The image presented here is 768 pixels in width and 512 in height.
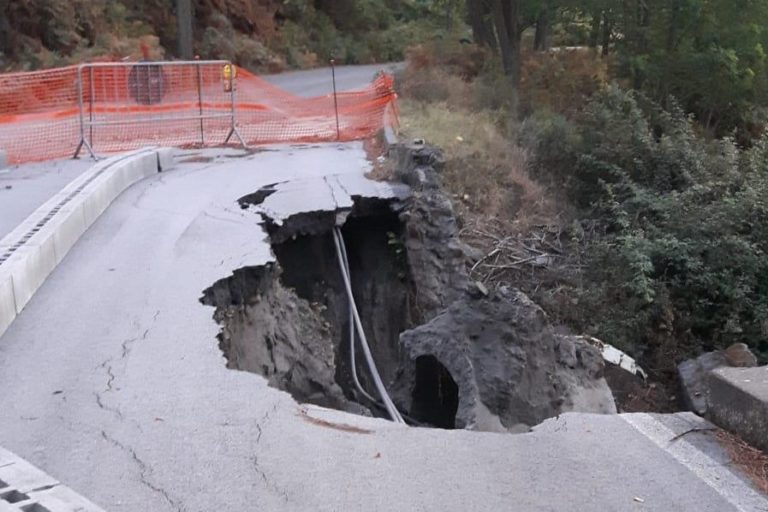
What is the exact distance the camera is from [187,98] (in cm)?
1866

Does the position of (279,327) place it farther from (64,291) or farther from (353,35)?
(353,35)

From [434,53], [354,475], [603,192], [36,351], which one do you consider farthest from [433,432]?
[434,53]

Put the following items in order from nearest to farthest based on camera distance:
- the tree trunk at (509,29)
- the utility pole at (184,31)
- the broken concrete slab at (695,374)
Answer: the broken concrete slab at (695,374), the tree trunk at (509,29), the utility pole at (184,31)

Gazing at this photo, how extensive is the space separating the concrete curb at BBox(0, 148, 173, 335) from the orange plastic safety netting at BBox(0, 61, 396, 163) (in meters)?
3.99

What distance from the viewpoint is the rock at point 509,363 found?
7.61 metres

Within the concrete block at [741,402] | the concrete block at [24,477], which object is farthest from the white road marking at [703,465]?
the concrete block at [24,477]

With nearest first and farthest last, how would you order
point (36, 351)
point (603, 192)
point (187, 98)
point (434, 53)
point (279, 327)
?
point (36, 351)
point (279, 327)
point (603, 192)
point (187, 98)
point (434, 53)

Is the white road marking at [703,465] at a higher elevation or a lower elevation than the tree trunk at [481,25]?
lower

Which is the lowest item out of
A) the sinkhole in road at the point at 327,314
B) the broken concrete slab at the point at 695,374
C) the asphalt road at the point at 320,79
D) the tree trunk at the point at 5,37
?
the broken concrete slab at the point at 695,374

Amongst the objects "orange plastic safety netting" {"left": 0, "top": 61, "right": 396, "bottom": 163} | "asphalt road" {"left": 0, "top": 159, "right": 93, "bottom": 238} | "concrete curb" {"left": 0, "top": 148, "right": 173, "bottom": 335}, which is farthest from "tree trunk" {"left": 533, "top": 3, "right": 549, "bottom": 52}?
"concrete curb" {"left": 0, "top": 148, "right": 173, "bottom": 335}

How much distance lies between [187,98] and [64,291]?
11.7 metres

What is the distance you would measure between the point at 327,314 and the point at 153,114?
8393 mm

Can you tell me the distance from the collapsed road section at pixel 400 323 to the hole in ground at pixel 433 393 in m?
0.01

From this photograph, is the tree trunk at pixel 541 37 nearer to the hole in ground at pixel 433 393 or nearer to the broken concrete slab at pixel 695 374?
the broken concrete slab at pixel 695 374
